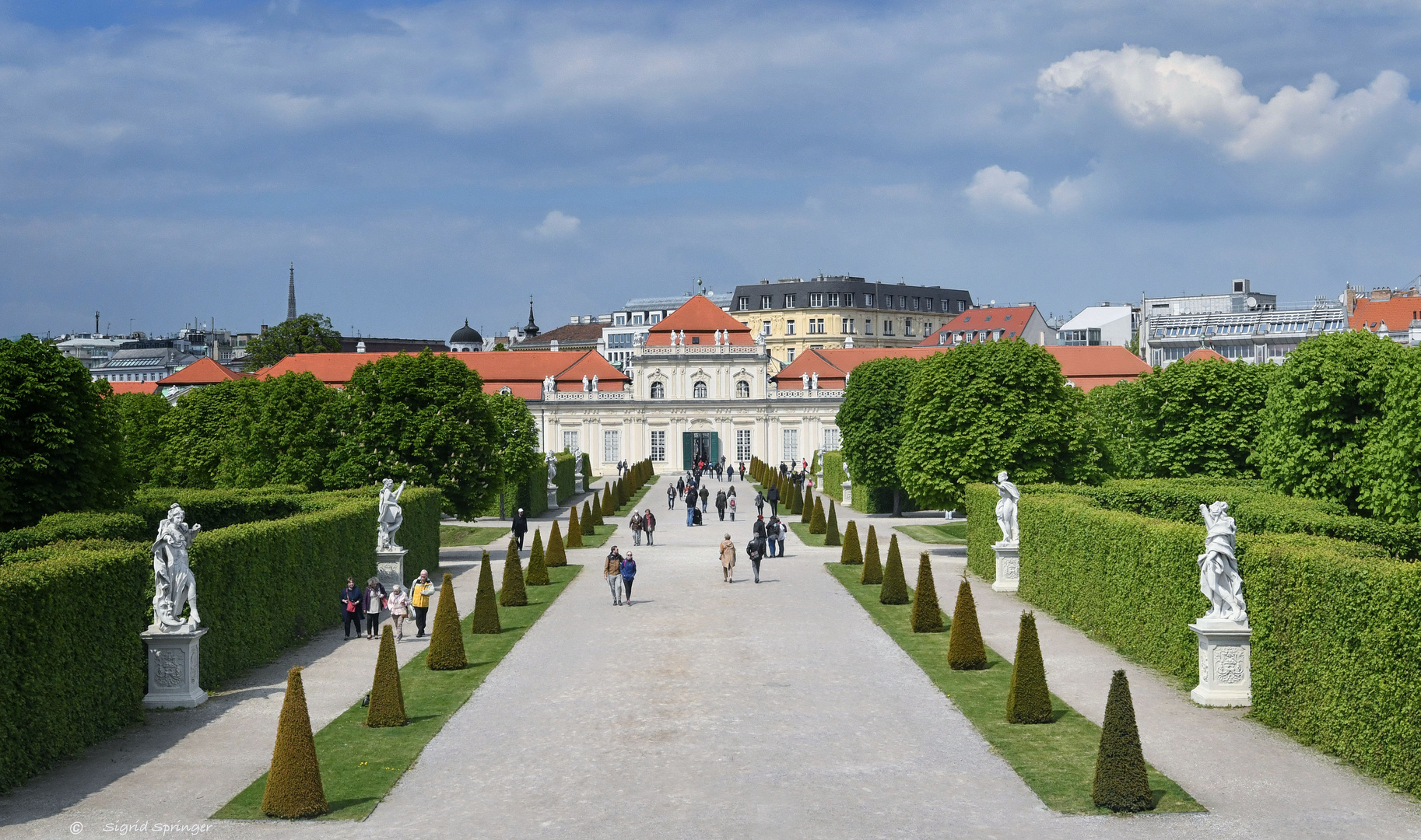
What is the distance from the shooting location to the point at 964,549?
43969 millimetres

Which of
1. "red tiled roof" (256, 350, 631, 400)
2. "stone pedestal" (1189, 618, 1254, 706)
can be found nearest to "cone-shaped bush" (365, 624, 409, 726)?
"stone pedestal" (1189, 618, 1254, 706)

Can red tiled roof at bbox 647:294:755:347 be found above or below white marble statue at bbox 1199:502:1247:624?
above

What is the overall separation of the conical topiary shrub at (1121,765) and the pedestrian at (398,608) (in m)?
15.8

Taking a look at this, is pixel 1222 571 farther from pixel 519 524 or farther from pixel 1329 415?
pixel 519 524

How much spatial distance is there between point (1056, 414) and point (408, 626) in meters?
21.6

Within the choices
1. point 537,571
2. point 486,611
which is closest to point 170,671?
point 486,611

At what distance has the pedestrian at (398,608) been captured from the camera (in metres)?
26.4

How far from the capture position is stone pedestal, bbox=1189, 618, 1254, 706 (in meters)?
19.2

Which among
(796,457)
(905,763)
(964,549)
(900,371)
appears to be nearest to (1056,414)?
(964,549)

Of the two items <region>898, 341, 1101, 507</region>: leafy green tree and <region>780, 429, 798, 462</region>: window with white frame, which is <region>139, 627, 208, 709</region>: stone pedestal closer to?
<region>898, 341, 1101, 507</region>: leafy green tree

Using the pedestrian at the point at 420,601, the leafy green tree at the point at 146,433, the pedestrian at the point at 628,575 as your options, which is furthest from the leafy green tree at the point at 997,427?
the leafy green tree at the point at 146,433

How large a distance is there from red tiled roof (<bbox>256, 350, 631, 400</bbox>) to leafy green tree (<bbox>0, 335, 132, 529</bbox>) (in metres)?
70.5

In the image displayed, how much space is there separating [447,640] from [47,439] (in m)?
13.8

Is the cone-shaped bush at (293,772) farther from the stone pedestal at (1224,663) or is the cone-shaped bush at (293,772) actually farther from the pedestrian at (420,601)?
the pedestrian at (420,601)
